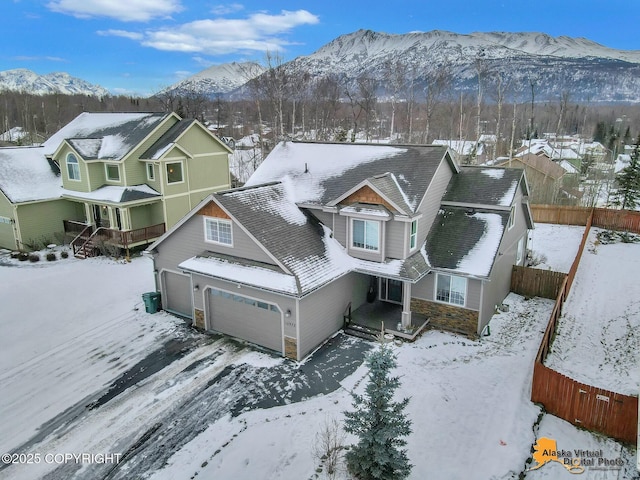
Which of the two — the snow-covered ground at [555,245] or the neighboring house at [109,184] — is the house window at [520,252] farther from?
the neighboring house at [109,184]

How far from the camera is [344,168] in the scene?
757 inches

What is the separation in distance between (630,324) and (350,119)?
57.1 metres

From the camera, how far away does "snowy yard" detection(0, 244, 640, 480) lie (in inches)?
399

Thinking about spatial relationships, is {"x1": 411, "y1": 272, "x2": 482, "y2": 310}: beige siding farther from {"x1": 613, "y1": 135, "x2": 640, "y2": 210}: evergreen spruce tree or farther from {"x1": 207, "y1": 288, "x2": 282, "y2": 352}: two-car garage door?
{"x1": 613, "y1": 135, "x2": 640, "y2": 210}: evergreen spruce tree

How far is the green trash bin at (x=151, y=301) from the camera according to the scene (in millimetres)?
17938

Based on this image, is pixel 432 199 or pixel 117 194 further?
pixel 117 194

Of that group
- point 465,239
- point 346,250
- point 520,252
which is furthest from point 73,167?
point 520,252

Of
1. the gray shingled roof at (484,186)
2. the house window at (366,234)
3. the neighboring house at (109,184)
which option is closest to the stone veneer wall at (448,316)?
the house window at (366,234)

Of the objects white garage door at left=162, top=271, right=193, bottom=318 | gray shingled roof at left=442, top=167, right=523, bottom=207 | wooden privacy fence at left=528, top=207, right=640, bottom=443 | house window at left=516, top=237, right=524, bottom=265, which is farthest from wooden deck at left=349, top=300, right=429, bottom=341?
house window at left=516, top=237, right=524, bottom=265

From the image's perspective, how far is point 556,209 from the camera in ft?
104

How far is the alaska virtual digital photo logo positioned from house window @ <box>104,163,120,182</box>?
24.7 metres

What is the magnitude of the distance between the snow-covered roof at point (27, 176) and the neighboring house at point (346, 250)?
13180 millimetres

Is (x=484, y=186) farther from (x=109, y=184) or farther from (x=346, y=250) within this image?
(x=109, y=184)

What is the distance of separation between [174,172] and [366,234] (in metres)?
15.8
